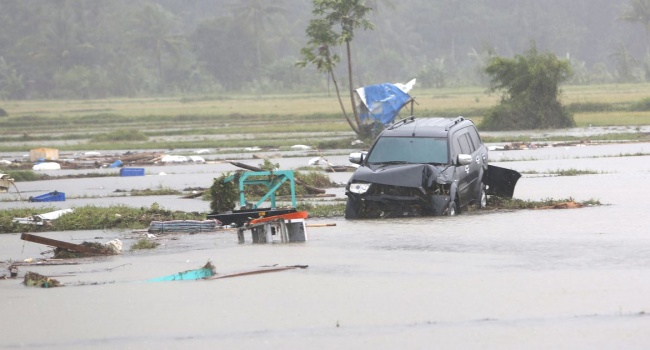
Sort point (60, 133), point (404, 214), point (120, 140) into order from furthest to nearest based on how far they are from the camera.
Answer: point (60, 133) → point (120, 140) → point (404, 214)

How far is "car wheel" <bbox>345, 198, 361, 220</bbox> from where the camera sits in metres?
19.2

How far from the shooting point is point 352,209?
19.4 meters

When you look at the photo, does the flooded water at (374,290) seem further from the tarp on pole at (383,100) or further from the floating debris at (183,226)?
the tarp on pole at (383,100)

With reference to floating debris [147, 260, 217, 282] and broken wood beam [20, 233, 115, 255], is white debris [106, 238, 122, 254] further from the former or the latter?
floating debris [147, 260, 217, 282]

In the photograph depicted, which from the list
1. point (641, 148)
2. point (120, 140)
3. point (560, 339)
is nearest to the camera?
point (560, 339)

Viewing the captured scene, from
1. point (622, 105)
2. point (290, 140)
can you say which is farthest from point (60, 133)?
point (622, 105)

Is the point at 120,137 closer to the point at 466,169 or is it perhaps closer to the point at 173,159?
the point at 173,159

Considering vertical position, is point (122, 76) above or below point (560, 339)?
above

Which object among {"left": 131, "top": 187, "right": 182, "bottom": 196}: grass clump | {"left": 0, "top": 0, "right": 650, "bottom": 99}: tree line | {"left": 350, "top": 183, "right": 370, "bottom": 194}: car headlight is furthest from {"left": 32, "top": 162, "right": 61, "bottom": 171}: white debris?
{"left": 0, "top": 0, "right": 650, "bottom": 99}: tree line

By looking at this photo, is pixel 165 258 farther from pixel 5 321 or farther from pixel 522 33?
pixel 522 33

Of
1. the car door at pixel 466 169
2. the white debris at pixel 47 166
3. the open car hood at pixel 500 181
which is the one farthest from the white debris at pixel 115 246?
the white debris at pixel 47 166

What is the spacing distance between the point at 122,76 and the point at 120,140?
213 ft

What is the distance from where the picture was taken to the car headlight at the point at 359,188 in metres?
18.9

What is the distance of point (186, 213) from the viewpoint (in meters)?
20.6
